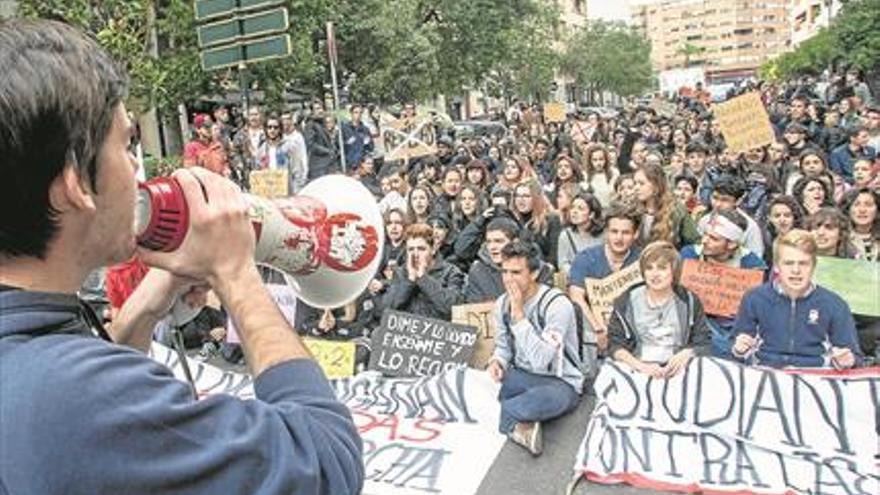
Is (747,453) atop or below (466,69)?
below

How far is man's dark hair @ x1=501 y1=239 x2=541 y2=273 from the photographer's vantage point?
5430 mm

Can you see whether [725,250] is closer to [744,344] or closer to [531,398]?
[744,344]

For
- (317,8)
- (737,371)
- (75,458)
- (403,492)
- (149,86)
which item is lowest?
(403,492)

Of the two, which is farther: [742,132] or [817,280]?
[742,132]

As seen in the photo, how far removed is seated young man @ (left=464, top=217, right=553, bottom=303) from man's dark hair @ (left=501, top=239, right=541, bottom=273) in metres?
0.89

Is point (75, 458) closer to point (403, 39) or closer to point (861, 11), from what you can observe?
point (403, 39)

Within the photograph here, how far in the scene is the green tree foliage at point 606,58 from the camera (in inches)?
2746

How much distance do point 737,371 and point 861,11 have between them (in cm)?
2372

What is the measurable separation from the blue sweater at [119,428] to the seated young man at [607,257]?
528 centimetres

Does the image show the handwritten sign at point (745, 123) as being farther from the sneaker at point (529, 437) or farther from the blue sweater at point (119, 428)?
the blue sweater at point (119, 428)

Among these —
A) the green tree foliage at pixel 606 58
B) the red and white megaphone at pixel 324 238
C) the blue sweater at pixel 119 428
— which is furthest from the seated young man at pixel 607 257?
the green tree foliage at pixel 606 58

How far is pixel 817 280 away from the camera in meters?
5.95

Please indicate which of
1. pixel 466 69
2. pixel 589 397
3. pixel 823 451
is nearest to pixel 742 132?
pixel 589 397

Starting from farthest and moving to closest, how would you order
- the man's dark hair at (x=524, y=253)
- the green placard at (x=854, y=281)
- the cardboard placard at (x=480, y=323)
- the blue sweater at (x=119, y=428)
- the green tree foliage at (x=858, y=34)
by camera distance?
1. the green tree foliage at (x=858, y=34)
2. the cardboard placard at (x=480, y=323)
3. the green placard at (x=854, y=281)
4. the man's dark hair at (x=524, y=253)
5. the blue sweater at (x=119, y=428)
